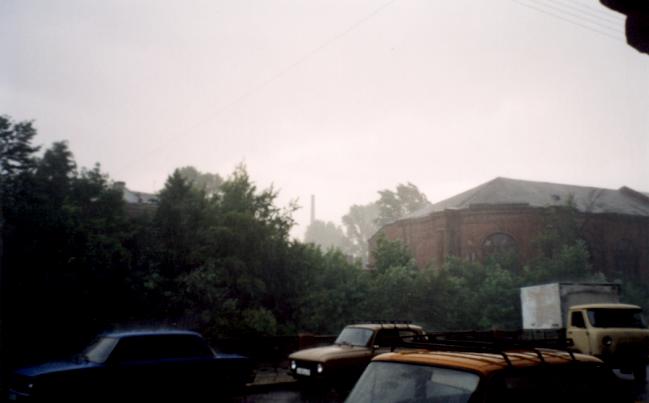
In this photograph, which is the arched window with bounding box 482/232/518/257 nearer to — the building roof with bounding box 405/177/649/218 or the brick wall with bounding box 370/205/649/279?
the brick wall with bounding box 370/205/649/279

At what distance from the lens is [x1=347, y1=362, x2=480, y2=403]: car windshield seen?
3197 millimetres

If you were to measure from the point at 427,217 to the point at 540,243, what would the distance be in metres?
9.53

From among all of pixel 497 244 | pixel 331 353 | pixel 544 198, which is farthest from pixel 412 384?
pixel 544 198

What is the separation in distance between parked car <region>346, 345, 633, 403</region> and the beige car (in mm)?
5451

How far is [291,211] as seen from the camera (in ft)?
89.0

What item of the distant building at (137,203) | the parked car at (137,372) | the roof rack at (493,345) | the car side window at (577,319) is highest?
the distant building at (137,203)

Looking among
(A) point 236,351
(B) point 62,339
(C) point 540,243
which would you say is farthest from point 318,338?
(C) point 540,243

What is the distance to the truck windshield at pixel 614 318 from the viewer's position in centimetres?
1309

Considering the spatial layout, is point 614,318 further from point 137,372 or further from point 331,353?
point 137,372

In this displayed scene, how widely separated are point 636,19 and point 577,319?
39.8 ft

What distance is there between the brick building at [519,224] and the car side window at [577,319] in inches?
866

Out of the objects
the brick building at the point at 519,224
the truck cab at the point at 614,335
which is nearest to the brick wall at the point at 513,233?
the brick building at the point at 519,224

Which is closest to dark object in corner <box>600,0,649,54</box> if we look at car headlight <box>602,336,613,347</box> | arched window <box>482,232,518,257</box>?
car headlight <box>602,336,613,347</box>

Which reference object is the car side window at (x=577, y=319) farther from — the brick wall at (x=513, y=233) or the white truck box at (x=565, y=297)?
the brick wall at (x=513, y=233)
